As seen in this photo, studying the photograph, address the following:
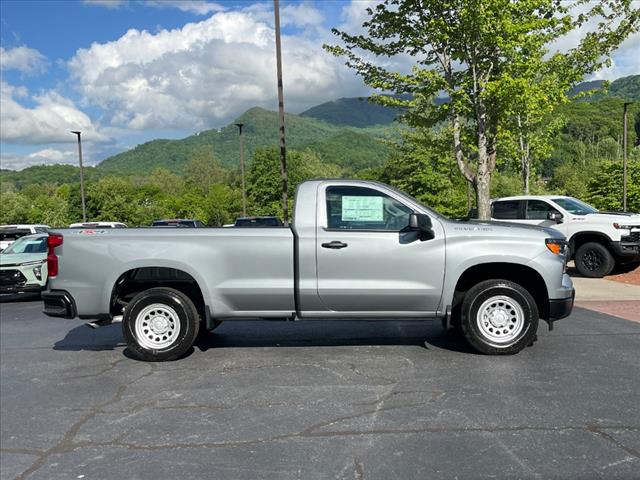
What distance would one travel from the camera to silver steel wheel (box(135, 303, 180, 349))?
20.4 ft

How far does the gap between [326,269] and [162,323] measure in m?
1.90

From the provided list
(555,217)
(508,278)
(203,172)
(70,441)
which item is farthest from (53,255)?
(203,172)

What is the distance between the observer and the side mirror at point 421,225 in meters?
5.75

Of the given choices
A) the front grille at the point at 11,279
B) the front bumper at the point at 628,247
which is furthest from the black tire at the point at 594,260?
the front grille at the point at 11,279

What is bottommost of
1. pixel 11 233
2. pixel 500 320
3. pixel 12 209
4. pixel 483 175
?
pixel 500 320

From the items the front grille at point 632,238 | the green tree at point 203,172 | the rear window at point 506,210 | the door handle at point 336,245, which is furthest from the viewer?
the green tree at point 203,172

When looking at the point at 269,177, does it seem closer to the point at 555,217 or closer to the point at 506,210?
the point at 506,210

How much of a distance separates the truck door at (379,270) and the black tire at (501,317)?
0.40 m

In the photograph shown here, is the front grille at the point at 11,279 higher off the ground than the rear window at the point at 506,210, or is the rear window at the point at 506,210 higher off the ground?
the rear window at the point at 506,210

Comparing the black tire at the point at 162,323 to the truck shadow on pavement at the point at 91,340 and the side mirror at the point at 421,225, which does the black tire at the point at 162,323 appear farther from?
the side mirror at the point at 421,225

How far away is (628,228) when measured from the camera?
40.7ft

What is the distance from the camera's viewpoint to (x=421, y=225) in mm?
5840

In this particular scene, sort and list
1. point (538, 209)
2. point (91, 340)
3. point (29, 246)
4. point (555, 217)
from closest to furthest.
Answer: point (91, 340) → point (555, 217) → point (29, 246) → point (538, 209)

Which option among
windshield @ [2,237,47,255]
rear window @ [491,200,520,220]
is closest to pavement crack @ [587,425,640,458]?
rear window @ [491,200,520,220]
